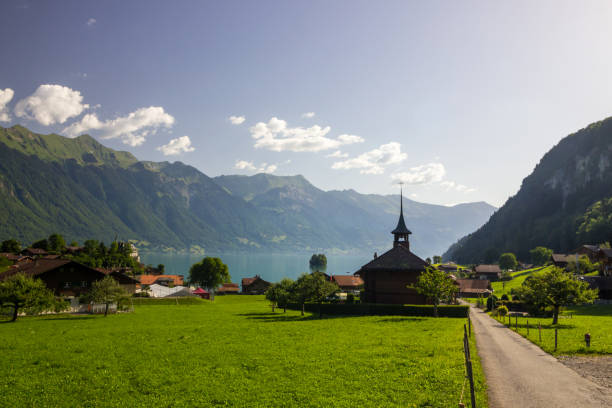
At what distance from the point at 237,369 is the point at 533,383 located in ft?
54.8

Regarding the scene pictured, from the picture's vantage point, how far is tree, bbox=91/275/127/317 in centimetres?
5781

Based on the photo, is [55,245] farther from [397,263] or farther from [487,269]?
[487,269]

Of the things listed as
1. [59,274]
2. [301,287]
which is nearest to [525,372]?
[301,287]

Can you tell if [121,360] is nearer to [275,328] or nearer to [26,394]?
[26,394]

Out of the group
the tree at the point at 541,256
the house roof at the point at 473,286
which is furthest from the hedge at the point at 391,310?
the tree at the point at 541,256

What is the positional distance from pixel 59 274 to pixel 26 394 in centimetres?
6320

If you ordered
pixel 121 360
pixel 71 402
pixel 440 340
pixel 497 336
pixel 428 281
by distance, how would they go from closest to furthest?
pixel 71 402
pixel 121 360
pixel 440 340
pixel 497 336
pixel 428 281

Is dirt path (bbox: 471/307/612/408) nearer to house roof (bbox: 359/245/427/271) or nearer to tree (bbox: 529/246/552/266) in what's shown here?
house roof (bbox: 359/245/427/271)

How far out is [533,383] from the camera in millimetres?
20516

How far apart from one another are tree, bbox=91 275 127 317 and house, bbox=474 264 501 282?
164609mm

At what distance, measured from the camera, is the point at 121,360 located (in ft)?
83.4

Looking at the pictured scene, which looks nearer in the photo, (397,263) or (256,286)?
(397,263)

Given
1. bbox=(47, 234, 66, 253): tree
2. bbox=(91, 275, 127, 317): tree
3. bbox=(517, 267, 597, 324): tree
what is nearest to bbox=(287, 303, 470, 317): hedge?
bbox=(517, 267, 597, 324): tree

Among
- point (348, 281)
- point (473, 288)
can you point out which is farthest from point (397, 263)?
point (473, 288)
